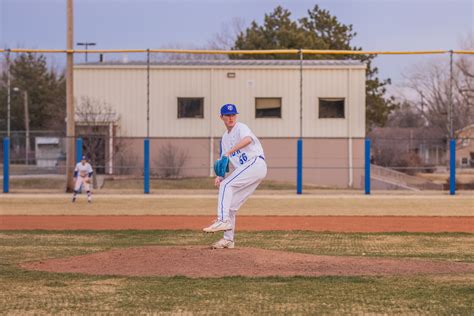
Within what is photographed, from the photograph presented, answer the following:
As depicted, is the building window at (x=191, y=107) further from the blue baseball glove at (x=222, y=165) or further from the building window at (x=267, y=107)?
the blue baseball glove at (x=222, y=165)

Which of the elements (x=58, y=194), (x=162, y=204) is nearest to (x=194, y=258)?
(x=162, y=204)

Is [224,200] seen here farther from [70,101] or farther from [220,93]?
[220,93]

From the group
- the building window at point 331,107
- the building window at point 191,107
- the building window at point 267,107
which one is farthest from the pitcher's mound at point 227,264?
the building window at point 331,107

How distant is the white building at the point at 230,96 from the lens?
3591cm

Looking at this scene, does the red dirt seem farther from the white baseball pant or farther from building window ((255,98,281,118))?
building window ((255,98,281,118))

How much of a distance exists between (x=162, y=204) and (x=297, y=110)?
41.3 feet

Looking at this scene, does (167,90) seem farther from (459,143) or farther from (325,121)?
(459,143)

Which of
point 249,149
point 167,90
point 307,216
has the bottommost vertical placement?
point 307,216

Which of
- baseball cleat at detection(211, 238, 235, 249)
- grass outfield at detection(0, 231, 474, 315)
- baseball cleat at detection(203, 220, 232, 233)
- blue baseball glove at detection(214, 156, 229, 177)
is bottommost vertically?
grass outfield at detection(0, 231, 474, 315)

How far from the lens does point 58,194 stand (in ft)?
95.3

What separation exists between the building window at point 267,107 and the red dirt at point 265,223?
15.8 m

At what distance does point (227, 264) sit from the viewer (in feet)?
31.9

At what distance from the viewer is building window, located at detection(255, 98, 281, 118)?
36.5 meters

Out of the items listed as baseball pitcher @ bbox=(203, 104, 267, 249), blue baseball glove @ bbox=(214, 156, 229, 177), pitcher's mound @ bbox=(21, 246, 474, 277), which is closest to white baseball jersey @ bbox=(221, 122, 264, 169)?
baseball pitcher @ bbox=(203, 104, 267, 249)
